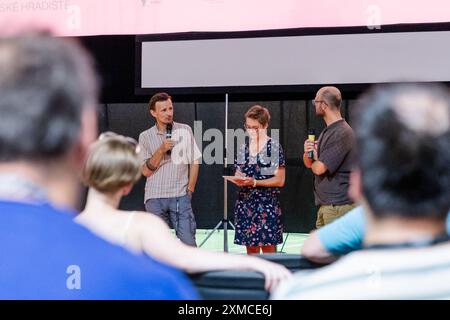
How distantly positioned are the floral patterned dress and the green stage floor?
167 cm

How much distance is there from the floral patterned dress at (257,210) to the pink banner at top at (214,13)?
1474 millimetres

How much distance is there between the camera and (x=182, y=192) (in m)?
3.60

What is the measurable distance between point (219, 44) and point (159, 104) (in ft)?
4.17

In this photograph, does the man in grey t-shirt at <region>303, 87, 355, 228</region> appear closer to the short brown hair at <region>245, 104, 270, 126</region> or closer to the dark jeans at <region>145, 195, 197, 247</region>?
the short brown hair at <region>245, 104, 270, 126</region>

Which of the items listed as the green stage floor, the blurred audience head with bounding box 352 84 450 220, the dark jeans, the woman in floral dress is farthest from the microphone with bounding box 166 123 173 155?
the blurred audience head with bounding box 352 84 450 220

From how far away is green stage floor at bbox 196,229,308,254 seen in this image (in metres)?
5.16

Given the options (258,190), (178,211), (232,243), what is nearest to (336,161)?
(258,190)

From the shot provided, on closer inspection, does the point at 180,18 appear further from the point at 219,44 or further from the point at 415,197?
the point at 415,197

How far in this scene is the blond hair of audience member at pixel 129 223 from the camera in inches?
45.6

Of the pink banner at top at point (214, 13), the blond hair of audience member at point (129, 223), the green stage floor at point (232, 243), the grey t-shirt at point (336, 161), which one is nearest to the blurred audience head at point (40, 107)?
the blond hair of audience member at point (129, 223)

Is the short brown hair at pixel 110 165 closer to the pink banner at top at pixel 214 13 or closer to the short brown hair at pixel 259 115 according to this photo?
the short brown hair at pixel 259 115

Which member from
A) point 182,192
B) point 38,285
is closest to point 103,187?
point 38,285
